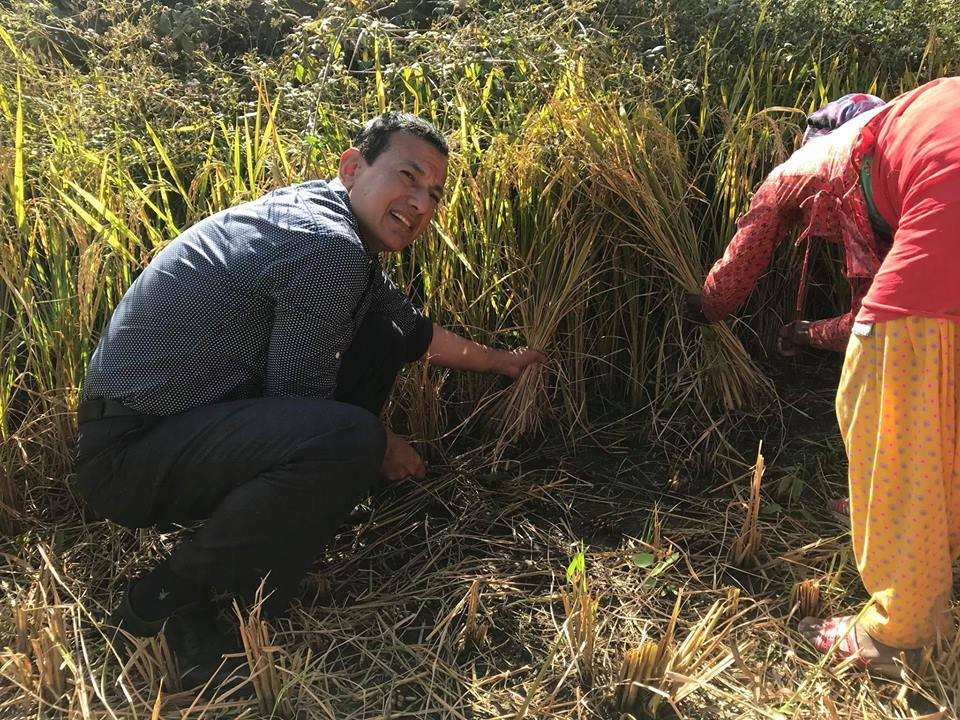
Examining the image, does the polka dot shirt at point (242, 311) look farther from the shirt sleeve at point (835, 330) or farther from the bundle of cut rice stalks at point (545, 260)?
the shirt sleeve at point (835, 330)

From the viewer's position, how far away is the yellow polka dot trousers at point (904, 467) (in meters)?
1.42

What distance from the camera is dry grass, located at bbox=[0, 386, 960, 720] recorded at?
59.7 inches

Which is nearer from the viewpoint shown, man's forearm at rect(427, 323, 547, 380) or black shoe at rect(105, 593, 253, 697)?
black shoe at rect(105, 593, 253, 697)

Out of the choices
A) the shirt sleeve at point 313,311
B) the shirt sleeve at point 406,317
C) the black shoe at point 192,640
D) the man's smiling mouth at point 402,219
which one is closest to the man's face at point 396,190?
the man's smiling mouth at point 402,219

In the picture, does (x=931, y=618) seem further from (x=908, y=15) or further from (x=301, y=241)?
→ (x=908, y=15)

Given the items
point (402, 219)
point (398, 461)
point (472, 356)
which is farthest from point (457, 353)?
point (402, 219)

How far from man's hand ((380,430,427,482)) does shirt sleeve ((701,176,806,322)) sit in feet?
2.87

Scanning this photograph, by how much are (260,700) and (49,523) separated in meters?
0.92

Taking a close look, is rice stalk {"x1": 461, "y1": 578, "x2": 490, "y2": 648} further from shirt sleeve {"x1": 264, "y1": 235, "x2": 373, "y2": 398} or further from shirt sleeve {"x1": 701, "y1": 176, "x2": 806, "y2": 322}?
shirt sleeve {"x1": 701, "y1": 176, "x2": 806, "y2": 322}

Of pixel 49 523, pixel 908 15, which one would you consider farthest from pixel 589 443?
pixel 908 15

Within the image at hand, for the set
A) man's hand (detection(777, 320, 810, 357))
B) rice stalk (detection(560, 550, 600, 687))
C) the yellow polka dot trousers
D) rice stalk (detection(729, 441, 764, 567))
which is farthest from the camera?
man's hand (detection(777, 320, 810, 357))

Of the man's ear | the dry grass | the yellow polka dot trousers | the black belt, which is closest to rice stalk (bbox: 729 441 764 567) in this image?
the dry grass

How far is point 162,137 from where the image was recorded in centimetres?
257

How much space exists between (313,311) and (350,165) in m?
0.40
